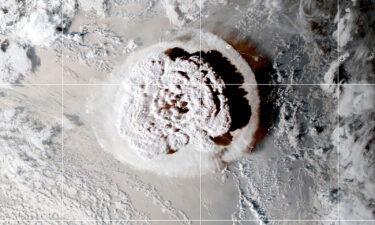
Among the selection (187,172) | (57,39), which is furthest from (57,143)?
(187,172)

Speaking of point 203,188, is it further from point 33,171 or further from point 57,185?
point 33,171

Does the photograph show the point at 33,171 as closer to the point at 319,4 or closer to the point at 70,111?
the point at 70,111

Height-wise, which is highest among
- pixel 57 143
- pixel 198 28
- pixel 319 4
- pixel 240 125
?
pixel 319 4

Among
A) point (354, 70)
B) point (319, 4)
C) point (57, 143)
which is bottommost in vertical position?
point (57, 143)

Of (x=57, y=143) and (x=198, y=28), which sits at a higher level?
(x=198, y=28)

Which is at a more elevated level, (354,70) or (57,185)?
(354,70)

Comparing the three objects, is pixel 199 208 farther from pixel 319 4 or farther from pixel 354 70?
pixel 319 4

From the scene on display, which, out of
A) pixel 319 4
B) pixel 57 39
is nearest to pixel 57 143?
pixel 57 39
